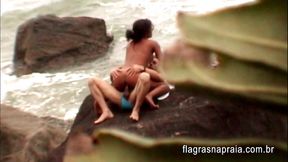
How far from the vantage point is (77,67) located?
45.5 ft

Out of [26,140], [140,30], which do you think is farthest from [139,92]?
[26,140]

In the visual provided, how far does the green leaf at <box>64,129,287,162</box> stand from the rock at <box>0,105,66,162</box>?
6.86m

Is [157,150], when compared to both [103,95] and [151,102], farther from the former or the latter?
[103,95]

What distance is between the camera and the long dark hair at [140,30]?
17.8ft

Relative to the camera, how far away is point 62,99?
12.3 metres

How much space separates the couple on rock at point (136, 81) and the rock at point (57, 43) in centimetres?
806

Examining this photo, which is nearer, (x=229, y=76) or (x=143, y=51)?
(x=229, y=76)

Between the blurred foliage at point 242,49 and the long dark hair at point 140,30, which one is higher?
the blurred foliage at point 242,49

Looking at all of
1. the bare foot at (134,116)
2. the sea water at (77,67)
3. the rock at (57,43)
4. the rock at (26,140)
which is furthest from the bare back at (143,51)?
the rock at (57,43)

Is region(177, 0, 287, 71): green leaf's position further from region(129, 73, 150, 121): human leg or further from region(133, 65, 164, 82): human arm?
region(133, 65, 164, 82): human arm

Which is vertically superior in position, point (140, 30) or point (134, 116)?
point (140, 30)

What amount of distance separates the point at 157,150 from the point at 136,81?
5018 millimetres

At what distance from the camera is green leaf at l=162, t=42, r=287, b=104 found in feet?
1.64

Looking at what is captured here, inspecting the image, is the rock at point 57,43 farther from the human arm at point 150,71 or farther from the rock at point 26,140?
the human arm at point 150,71
